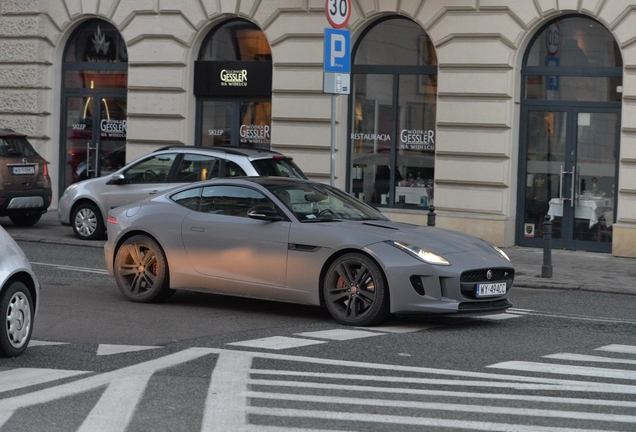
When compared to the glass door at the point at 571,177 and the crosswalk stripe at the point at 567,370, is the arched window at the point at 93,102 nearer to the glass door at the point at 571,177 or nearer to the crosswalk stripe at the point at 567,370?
the glass door at the point at 571,177

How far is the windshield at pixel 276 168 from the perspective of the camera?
1622 cm

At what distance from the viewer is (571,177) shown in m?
18.4

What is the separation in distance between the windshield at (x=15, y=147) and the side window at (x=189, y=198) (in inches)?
341

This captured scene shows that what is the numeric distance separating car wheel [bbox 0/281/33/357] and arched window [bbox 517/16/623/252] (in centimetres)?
1218

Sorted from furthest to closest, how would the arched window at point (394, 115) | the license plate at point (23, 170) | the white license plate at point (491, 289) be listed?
the arched window at point (394, 115) → the license plate at point (23, 170) → the white license plate at point (491, 289)

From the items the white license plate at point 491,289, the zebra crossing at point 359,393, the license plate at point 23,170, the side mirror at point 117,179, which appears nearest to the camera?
the zebra crossing at point 359,393

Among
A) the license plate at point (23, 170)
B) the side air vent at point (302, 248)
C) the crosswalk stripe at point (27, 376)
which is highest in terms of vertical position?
the license plate at point (23, 170)

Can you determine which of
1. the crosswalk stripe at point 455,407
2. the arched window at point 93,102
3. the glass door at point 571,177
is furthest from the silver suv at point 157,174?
the crosswalk stripe at point 455,407

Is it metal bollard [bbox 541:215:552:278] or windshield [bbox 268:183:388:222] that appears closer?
windshield [bbox 268:183:388:222]

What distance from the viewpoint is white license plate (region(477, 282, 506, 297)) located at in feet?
32.0

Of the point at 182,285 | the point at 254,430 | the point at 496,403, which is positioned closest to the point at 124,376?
the point at 254,430

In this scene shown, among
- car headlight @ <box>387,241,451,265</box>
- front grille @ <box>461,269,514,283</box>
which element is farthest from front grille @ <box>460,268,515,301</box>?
car headlight @ <box>387,241,451,265</box>

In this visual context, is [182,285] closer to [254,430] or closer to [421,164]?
[254,430]

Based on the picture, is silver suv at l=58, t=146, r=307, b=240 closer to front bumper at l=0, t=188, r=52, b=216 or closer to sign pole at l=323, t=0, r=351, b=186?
front bumper at l=0, t=188, r=52, b=216
